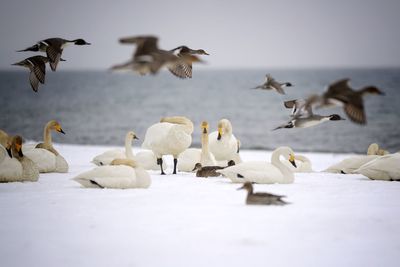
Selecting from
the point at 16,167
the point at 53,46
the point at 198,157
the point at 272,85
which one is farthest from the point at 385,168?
the point at 16,167

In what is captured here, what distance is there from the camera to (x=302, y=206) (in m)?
8.04

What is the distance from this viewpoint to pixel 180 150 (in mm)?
11773

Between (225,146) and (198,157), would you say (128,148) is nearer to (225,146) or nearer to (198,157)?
(198,157)

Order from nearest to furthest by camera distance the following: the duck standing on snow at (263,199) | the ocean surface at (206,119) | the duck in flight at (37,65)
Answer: the duck standing on snow at (263,199), the duck in flight at (37,65), the ocean surface at (206,119)

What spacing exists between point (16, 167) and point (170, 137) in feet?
8.99

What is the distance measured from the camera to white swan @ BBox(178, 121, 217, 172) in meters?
12.1

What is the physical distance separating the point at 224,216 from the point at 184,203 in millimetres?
889

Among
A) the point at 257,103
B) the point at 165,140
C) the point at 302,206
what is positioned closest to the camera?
the point at 302,206

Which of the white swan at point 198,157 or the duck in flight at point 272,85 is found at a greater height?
the duck in flight at point 272,85

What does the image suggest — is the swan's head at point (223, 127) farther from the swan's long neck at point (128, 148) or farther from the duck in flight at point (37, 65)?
the duck in flight at point (37, 65)

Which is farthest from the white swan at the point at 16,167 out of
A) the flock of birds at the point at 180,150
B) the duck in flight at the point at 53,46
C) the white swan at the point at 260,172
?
the white swan at the point at 260,172

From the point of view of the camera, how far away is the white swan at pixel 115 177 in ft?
30.0

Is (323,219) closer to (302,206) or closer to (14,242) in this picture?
(302,206)

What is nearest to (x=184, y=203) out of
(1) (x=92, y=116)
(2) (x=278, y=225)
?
(2) (x=278, y=225)
